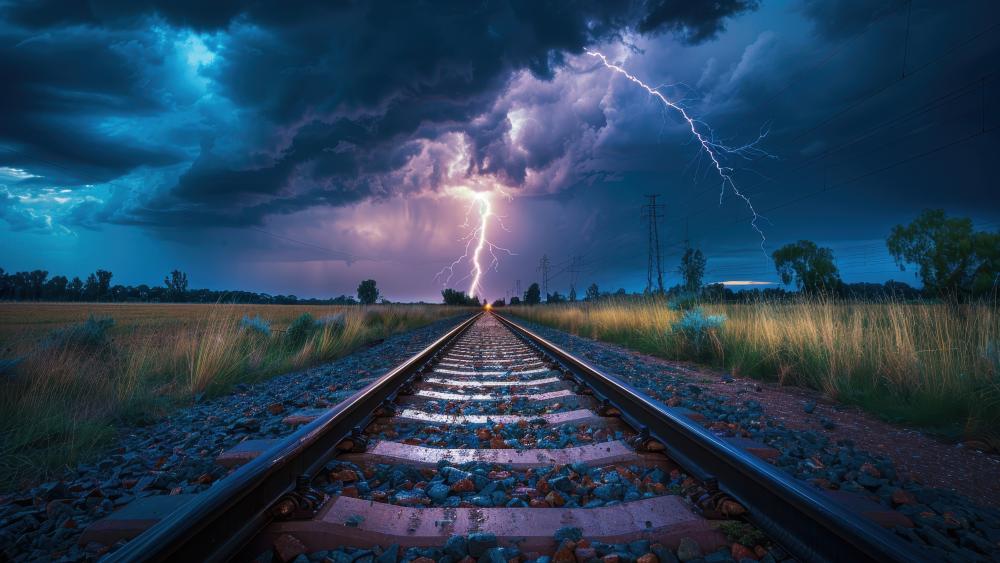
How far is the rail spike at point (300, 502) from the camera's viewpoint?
1.88 metres

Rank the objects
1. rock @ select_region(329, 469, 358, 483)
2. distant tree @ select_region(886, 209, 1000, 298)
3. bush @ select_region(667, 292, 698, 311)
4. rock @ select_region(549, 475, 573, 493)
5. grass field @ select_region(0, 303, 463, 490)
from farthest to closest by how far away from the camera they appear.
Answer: distant tree @ select_region(886, 209, 1000, 298) → bush @ select_region(667, 292, 698, 311) → grass field @ select_region(0, 303, 463, 490) → rock @ select_region(329, 469, 358, 483) → rock @ select_region(549, 475, 573, 493)

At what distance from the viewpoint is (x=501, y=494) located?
2143 mm

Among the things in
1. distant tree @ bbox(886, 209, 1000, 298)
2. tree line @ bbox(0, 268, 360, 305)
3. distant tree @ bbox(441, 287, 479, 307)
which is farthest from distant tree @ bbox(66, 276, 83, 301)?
distant tree @ bbox(886, 209, 1000, 298)

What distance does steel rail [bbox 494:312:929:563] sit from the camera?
1.40m

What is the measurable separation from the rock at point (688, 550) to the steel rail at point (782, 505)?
35cm

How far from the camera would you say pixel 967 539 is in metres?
1.80

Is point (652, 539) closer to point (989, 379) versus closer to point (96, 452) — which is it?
point (96, 452)

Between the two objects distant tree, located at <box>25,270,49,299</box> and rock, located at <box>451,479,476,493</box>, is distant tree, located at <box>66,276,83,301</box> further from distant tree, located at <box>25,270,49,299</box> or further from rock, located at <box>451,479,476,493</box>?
rock, located at <box>451,479,476,493</box>

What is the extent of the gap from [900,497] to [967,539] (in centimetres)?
32

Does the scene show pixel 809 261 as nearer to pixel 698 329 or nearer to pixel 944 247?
pixel 944 247

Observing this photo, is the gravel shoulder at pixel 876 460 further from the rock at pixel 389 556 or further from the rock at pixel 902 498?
the rock at pixel 389 556

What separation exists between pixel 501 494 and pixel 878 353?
16.7 ft

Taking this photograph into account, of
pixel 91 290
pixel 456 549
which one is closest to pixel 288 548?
pixel 456 549

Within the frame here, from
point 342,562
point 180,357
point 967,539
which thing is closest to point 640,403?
point 967,539
